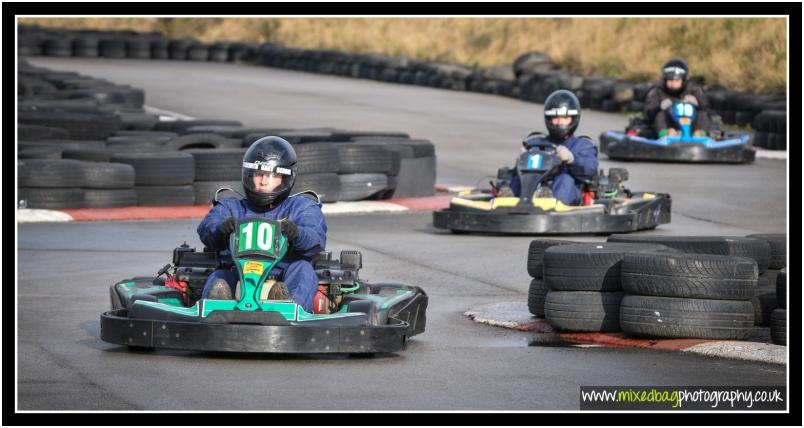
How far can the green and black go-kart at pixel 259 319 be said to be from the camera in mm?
7617

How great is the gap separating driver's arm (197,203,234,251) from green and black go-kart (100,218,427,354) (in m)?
0.28

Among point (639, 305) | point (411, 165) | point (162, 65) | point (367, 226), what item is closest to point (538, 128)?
point (411, 165)

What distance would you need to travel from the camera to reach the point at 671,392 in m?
7.02

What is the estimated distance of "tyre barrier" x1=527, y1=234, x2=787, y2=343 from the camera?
8.27 meters

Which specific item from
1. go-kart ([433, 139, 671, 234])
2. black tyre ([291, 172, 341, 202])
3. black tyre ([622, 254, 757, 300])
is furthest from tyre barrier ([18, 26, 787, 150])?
black tyre ([622, 254, 757, 300])

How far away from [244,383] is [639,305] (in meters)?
2.35

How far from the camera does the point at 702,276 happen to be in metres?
8.27

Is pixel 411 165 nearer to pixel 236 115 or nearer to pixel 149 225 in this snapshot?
pixel 149 225

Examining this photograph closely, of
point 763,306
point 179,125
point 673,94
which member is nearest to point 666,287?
point 763,306

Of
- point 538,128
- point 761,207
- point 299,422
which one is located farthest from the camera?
point 538,128

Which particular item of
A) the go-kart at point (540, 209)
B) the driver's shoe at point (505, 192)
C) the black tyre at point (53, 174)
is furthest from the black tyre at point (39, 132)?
the driver's shoe at point (505, 192)

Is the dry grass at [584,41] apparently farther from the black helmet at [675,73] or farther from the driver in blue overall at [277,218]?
the driver in blue overall at [277,218]

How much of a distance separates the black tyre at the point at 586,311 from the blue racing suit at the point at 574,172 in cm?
498

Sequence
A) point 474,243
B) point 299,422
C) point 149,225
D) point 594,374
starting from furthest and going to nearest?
Result: point 149,225 < point 474,243 < point 594,374 < point 299,422
